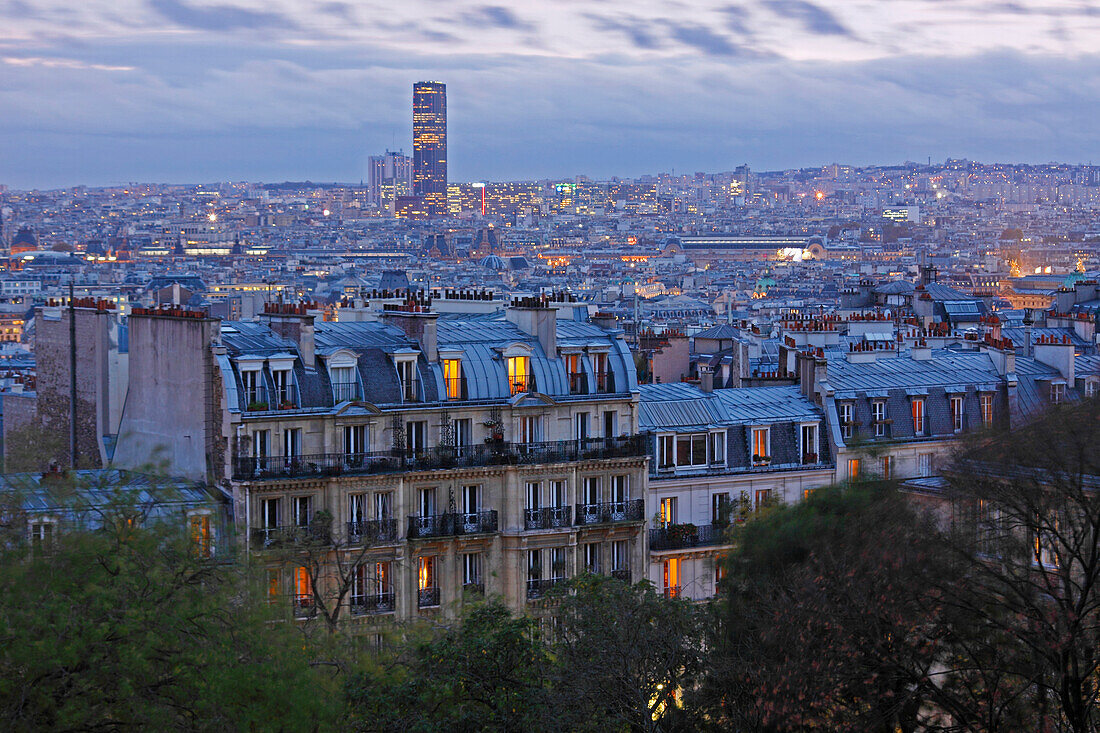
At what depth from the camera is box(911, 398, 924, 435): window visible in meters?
35.1

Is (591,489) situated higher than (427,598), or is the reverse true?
(591,489)

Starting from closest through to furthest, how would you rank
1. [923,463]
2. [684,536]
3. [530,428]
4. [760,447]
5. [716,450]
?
[530,428] < [684,536] < [716,450] < [760,447] < [923,463]

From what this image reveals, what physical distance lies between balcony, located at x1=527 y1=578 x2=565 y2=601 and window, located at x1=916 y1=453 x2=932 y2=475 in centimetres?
746

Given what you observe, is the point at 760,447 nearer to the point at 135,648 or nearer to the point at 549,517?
the point at 549,517

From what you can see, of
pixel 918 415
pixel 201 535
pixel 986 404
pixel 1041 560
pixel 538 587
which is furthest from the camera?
pixel 986 404

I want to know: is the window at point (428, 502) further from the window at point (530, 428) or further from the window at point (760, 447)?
the window at point (760, 447)

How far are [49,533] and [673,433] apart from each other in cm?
1425

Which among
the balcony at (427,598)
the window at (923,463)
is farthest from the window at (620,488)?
the window at (923,463)

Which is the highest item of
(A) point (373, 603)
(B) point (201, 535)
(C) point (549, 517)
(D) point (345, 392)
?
(D) point (345, 392)

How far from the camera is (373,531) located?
28547 mm

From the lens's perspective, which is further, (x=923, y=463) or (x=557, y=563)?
(x=923, y=463)

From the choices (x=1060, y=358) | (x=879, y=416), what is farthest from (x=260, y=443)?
(x=1060, y=358)

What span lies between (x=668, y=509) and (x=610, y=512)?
155 centimetres

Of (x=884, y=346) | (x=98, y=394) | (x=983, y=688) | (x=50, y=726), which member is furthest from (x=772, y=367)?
(x=50, y=726)
